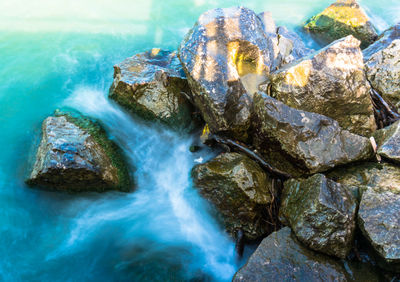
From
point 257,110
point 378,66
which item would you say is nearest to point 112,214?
point 257,110

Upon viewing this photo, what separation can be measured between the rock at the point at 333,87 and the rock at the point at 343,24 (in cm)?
376

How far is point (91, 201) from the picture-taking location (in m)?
3.98

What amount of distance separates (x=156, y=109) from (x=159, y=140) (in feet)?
1.72

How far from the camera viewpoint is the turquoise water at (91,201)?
3.53 metres

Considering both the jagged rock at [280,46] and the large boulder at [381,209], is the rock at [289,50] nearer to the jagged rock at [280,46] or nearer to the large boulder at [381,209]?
the jagged rock at [280,46]

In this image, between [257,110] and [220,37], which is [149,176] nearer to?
[257,110]

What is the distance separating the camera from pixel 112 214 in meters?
3.99

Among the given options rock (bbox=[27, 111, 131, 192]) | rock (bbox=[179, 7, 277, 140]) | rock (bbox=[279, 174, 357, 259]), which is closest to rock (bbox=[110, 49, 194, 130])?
rock (bbox=[179, 7, 277, 140])

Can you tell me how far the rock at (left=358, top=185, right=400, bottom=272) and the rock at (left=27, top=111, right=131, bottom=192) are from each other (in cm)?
309

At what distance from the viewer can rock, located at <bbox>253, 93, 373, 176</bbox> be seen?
346cm

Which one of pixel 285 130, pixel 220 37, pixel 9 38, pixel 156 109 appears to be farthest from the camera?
pixel 9 38

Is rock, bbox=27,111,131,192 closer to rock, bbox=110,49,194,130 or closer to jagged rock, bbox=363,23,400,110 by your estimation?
rock, bbox=110,49,194,130

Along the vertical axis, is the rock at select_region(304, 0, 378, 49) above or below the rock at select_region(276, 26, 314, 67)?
above

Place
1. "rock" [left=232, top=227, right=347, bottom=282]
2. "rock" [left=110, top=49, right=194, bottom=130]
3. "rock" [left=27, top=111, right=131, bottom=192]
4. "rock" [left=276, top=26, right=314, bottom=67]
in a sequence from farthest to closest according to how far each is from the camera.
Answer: "rock" [left=276, top=26, right=314, bottom=67] → "rock" [left=110, top=49, right=194, bottom=130] → "rock" [left=27, top=111, right=131, bottom=192] → "rock" [left=232, top=227, right=347, bottom=282]
